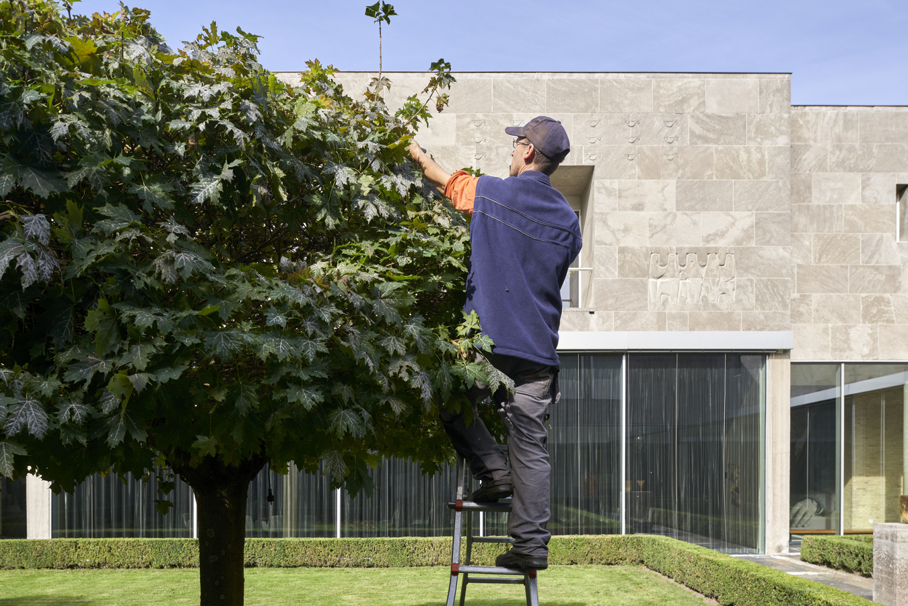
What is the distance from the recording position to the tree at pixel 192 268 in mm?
3428

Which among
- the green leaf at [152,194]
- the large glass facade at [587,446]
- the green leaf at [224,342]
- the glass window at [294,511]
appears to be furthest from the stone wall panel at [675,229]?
the green leaf at [224,342]

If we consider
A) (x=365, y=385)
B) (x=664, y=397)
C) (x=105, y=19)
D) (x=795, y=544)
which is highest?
(x=105, y=19)

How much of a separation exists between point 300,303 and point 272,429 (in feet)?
→ 2.03

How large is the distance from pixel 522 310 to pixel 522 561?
143cm

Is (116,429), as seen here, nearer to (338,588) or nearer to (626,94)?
(338,588)

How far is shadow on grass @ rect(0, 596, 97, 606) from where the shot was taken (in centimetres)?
1139

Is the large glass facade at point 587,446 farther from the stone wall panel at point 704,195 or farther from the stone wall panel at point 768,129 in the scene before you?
the stone wall panel at point 768,129

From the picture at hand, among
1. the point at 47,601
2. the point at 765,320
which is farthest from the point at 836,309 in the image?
the point at 47,601

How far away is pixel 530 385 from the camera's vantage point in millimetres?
4652

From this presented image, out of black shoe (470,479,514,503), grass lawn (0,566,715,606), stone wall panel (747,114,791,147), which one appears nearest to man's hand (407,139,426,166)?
black shoe (470,479,514,503)

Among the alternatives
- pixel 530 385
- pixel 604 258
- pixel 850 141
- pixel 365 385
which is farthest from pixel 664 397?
pixel 365 385

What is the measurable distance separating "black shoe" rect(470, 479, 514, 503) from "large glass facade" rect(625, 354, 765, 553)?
12351 mm

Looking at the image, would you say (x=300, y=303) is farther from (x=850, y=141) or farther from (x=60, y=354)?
(x=850, y=141)

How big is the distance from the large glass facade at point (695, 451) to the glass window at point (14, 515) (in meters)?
12.8
